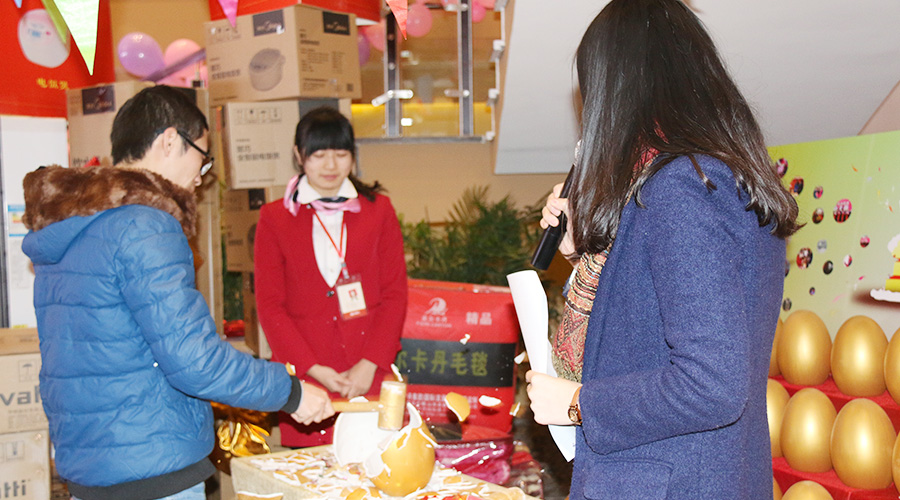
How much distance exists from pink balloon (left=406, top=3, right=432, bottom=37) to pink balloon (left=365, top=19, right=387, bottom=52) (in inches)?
8.0

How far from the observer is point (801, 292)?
229 centimetres

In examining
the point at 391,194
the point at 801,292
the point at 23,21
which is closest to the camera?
the point at 801,292

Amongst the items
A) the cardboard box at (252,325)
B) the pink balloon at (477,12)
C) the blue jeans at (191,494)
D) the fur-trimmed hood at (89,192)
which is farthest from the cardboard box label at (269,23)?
the blue jeans at (191,494)

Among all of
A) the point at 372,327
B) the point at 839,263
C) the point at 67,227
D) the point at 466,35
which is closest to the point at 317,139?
the point at 372,327

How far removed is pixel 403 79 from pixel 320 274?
2.79 meters

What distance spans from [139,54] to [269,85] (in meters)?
1.37

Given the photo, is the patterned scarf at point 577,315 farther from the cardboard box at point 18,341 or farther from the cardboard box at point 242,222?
the cardboard box at point 242,222

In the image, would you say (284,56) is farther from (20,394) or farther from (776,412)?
(776,412)

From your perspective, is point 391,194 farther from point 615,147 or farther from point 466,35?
point 615,147

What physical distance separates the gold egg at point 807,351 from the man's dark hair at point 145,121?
177cm

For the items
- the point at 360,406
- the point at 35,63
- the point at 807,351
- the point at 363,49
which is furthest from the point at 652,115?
the point at 363,49

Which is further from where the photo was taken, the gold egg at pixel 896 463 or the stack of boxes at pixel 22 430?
the stack of boxes at pixel 22 430

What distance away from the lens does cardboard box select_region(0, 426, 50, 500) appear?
2391mm

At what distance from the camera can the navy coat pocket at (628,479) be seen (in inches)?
36.6
